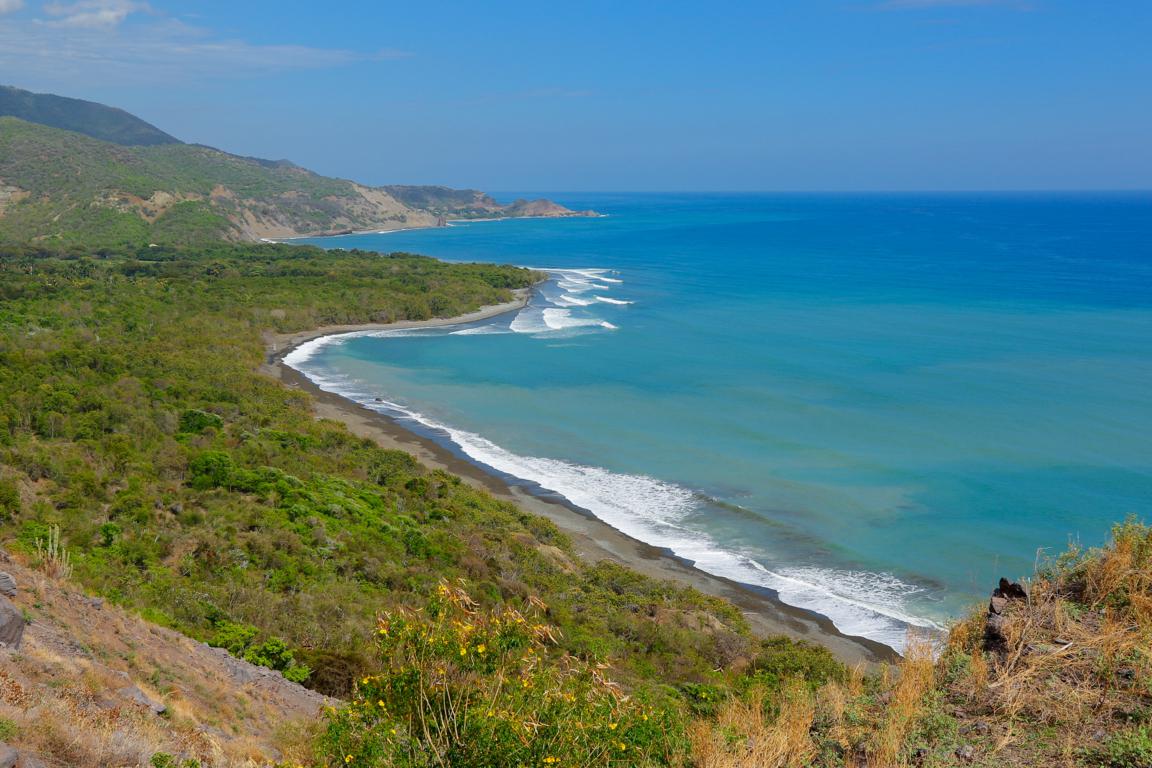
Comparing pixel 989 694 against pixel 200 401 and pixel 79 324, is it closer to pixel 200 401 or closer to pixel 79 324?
pixel 200 401

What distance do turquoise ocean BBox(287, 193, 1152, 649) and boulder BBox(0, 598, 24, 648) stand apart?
19.2 meters

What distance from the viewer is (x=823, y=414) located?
44312 millimetres

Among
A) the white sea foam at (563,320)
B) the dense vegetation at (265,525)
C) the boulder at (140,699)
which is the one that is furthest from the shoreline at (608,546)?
the white sea foam at (563,320)

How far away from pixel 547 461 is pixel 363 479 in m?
9.22

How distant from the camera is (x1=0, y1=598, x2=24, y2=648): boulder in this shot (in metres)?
10.8

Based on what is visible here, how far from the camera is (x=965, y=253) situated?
409ft

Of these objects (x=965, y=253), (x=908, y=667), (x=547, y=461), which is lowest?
(x=547, y=461)

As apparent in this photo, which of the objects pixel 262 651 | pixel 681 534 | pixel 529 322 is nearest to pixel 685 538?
pixel 681 534

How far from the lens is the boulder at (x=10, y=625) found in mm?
10773

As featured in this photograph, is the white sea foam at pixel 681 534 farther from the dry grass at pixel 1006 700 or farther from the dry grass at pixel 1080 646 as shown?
the dry grass at pixel 1006 700

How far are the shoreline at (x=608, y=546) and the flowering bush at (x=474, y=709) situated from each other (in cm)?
502

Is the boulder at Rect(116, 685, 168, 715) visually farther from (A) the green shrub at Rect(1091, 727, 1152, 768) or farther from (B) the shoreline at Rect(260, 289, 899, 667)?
(A) the green shrub at Rect(1091, 727, 1152, 768)

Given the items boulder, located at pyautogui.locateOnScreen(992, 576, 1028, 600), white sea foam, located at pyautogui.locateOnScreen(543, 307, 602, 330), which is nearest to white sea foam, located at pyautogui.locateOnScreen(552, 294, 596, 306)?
white sea foam, located at pyautogui.locateOnScreen(543, 307, 602, 330)

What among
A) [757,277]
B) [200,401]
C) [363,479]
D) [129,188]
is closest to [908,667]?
[363,479]
